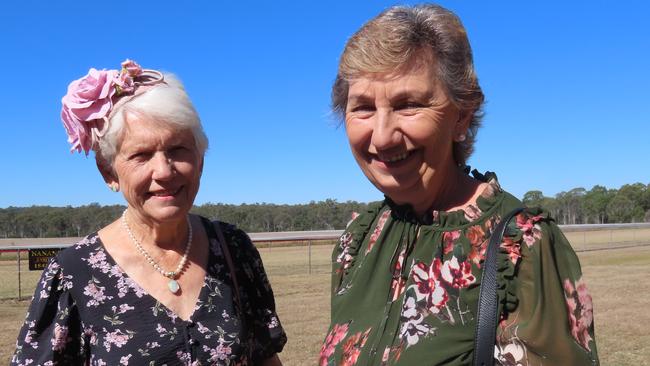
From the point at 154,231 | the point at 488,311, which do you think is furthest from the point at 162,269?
the point at 488,311

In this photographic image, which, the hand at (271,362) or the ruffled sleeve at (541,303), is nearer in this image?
the ruffled sleeve at (541,303)

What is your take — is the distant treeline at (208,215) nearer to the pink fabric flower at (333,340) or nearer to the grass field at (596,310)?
the grass field at (596,310)

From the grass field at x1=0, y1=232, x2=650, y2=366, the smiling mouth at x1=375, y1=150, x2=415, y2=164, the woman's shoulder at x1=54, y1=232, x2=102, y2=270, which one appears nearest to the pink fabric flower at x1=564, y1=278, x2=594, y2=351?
the smiling mouth at x1=375, y1=150, x2=415, y2=164

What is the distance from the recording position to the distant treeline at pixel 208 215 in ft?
298

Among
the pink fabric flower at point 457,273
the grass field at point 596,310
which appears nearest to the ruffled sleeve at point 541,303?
the pink fabric flower at point 457,273

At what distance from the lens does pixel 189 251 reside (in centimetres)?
275

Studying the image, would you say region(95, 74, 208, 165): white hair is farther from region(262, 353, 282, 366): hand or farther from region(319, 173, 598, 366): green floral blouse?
region(262, 353, 282, 366): hand

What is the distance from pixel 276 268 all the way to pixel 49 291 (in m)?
23.0

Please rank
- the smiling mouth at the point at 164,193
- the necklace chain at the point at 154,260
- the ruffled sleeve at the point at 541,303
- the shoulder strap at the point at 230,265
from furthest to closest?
the shoulder strap at the point at 230,265 → the necklace chain at the point at 154,260 → the smiling mouth at the point at 164,193 → the ruffled sleeve at the point at 541,303

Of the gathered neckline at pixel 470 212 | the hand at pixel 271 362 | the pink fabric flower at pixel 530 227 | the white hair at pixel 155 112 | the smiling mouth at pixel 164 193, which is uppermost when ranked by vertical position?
the white hair at pixel 155 112

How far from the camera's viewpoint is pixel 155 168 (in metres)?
2.46

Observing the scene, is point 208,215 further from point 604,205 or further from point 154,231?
point 154,231

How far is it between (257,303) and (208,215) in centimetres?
8734

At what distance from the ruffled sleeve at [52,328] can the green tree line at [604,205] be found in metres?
Result: 86.2
